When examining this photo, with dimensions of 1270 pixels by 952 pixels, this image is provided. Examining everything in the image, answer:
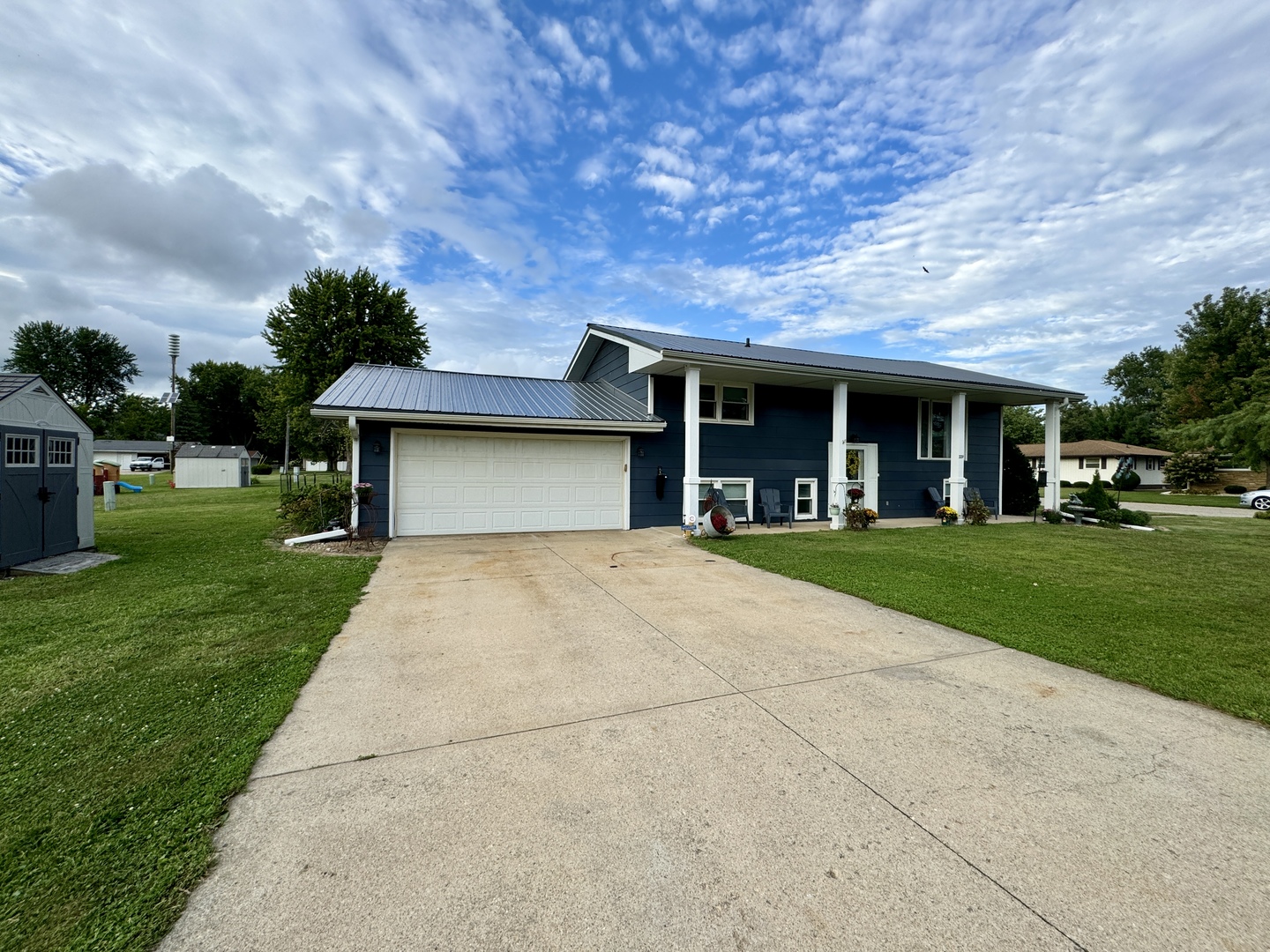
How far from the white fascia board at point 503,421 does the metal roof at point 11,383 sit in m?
3.38

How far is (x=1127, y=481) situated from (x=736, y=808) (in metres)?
38.8

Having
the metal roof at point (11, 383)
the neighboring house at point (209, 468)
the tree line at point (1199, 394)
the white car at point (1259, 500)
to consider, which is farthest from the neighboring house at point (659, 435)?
the neighboring house at point (209, 468)

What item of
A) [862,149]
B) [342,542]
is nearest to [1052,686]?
[342,542]

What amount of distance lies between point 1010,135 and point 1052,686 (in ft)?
36.1

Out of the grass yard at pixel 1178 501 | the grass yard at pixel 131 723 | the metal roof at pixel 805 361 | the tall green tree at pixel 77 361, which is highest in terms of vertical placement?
the tall green tree at pixel 77 361

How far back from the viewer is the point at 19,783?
2.31 meters

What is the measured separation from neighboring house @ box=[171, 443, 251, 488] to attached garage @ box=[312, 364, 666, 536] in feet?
67.3

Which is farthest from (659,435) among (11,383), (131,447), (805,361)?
(131,447)

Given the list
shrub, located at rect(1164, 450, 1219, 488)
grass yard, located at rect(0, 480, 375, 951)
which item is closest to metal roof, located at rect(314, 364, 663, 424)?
grass yard, located at rect(0, 480, 375, 951)

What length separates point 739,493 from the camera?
12438mm

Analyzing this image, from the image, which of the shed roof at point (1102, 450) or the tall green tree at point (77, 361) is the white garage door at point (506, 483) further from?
the tall green tree at point (77, 361)

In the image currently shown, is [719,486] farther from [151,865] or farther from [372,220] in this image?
[372,220]

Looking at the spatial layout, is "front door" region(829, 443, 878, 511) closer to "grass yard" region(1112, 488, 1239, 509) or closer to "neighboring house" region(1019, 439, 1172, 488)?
"grass yard" region(1112, 488, 1239, 509)

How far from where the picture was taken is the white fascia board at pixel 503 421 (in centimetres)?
904
